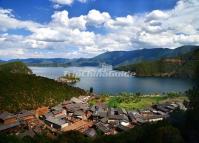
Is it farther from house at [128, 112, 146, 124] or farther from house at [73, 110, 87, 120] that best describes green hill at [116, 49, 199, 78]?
house at [73, 110, 87, 120]

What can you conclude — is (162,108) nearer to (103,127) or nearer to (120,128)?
(120,128)

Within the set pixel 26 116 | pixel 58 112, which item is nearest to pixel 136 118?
pixel 58 112

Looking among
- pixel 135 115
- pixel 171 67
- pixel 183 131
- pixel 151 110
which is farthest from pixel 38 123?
pixel 171 67

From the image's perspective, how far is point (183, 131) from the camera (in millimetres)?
18812

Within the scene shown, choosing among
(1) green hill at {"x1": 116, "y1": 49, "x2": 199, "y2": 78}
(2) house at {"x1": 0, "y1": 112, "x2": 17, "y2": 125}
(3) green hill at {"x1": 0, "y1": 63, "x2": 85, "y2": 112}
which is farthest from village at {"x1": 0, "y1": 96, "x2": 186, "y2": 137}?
(1) green hill at {"x1": 116, "y1": 49, "x2": 199, "y2": 78}

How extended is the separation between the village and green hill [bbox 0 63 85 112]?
3087 mm

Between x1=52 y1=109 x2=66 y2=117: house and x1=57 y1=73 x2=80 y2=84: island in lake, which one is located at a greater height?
x1=57 y1=73 x2=80 y2=84: island in lake

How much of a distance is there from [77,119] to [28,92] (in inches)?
564

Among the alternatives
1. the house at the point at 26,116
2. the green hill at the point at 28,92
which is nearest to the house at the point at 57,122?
the house at the point at 26,116

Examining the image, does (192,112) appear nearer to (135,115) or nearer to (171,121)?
(171,121)

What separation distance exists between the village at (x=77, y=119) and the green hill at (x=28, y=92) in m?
3.09

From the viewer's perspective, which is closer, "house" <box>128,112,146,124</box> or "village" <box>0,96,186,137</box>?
"village" <box>0,96,186,137</box>

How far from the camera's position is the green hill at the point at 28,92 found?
43656 millimetres

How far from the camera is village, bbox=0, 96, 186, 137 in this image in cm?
3177
